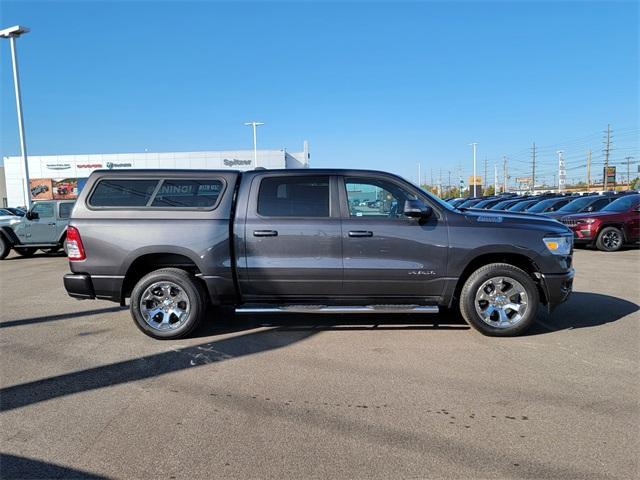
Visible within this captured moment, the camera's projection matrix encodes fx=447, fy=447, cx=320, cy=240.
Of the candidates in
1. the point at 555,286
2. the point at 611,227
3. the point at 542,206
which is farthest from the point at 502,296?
the point at 542,206

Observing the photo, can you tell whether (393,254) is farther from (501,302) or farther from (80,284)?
(80,284)

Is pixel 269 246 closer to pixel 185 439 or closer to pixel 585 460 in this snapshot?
pixel 185 439

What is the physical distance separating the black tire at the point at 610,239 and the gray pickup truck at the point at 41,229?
15916 millimetres

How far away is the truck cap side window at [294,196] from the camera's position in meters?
5.29

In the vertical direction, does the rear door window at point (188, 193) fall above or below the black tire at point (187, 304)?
above

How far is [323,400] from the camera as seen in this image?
144 inches

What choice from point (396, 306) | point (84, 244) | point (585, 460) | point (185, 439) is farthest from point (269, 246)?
point (585, 460)

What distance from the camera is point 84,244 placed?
17.2 ft

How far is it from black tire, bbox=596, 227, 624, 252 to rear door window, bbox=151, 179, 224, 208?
38.9 ft

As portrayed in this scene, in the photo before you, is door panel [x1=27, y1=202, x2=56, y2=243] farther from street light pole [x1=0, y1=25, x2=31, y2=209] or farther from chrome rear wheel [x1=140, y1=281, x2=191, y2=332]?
chrome rear wheel [x1=140, y1=281, x2=191, y2=332]

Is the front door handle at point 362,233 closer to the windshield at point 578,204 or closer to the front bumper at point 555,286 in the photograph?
the front bumper at point 555,286

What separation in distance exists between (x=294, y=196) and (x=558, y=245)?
3.12m

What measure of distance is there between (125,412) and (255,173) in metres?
3.04

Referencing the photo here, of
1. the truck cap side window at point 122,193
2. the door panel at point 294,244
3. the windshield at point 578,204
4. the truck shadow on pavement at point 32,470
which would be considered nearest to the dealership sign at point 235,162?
the windshield at point 578,204
